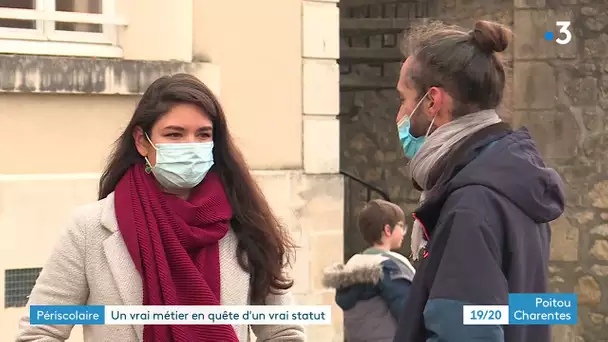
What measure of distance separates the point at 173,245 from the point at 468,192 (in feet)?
2.99

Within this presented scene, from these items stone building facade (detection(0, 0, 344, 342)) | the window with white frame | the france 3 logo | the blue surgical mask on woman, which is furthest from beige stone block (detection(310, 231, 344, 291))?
the blue surgical mask on woman

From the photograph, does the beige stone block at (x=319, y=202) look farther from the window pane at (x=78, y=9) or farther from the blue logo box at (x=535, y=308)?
the blue logo box at (x=535, y=308)

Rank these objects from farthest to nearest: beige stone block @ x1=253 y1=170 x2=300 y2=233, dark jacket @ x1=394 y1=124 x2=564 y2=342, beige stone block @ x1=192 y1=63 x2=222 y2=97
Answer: beige stone block @ x1=253 y1=170 x2=300 y2=233
beige stone block @ x1=192 y1=63 x2=222 y2=97
dark jacket @ x1=394 y1=124 x2=564 y2=342

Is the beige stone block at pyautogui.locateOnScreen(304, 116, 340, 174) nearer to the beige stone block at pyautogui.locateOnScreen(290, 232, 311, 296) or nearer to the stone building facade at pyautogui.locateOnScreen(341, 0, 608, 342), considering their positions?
the beige stone block at pyautogui.locateOnScreen(290, 232, 311, 296)

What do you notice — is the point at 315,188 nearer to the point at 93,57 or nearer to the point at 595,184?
the point at 93,57

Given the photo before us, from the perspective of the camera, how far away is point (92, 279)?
272 centimetres

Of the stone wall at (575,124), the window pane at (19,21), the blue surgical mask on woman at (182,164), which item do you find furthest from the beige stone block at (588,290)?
the blue surgical mask on woman at (182,164)

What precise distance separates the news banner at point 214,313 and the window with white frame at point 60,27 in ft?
9.49

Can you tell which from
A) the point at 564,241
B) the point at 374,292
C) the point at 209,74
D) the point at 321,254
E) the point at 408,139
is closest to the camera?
the point at 408,139

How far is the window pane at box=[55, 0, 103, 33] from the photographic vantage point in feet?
18.2

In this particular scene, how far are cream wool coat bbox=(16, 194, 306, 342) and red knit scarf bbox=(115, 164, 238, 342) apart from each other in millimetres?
29

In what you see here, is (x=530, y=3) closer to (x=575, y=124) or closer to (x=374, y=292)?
(x=575, y=124)

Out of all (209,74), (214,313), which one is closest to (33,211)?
(209,74)

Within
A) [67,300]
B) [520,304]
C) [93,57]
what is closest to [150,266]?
[67,300]
